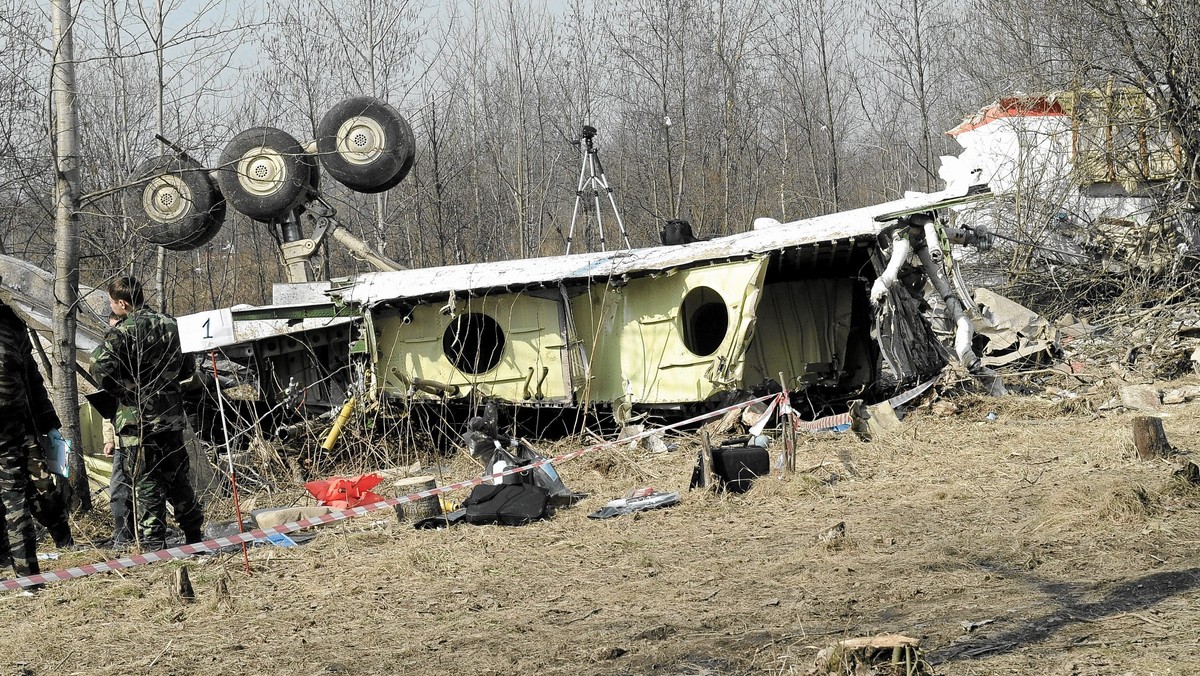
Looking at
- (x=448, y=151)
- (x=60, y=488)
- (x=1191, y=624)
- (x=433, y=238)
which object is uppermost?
(x=448, y=151)

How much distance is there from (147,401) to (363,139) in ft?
18.1

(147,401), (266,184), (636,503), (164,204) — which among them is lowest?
(636,503)

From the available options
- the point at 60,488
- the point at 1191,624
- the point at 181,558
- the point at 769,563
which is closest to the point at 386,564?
the point at 181,558

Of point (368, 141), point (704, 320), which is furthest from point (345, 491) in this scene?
point (704, 320)

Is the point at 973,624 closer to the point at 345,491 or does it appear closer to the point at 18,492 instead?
the point at 18,492

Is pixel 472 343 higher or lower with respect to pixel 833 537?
higher

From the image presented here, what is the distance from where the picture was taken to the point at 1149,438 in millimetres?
7926

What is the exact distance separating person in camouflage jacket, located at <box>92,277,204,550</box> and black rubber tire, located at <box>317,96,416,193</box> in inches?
196

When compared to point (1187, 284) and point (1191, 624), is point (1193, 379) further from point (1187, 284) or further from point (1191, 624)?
point (1191, 624)

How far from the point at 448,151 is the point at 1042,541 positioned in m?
22.9

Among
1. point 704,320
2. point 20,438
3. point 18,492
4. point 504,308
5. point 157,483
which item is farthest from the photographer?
point 704,320

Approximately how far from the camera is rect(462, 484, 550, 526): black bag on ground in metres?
7.69

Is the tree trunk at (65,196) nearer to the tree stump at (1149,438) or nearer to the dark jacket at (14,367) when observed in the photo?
the dark jacket at (14,367)

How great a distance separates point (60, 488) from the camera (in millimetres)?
7672
